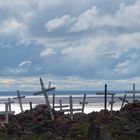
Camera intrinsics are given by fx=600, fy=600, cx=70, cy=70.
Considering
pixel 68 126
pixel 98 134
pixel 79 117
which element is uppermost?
pixel 79 117

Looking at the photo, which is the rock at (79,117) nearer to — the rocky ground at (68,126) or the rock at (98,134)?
the rocky ground at (68,126)

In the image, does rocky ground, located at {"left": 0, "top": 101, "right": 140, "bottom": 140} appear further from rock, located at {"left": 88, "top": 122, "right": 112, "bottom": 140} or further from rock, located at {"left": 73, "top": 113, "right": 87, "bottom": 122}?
rock, located at {"left": 88, "top": 122, "right": 112, "bottom": 140}

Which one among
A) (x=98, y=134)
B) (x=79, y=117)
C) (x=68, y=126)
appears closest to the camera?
(x=98, y=134)

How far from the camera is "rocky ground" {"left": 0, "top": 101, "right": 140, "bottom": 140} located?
31.7 metres

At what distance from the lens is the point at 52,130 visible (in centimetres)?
3394

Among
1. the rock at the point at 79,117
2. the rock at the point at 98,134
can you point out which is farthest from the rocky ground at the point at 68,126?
the rock at the point at 98,134

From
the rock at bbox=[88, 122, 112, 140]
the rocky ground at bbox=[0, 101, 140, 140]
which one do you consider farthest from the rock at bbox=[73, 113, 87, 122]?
the rock at bbox=[88, 122, 112, 140]

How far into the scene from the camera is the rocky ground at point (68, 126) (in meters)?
31.7

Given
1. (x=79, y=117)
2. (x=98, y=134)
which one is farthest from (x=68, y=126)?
(x=98, y=134)

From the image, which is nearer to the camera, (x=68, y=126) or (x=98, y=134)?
(x=98, y=134)

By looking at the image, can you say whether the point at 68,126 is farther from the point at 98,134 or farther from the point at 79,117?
the point at 98,134

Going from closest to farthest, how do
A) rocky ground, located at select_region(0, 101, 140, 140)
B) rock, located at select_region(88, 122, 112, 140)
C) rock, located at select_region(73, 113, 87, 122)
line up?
rock, located at select_region(88, 122, 112, 140) < rocky ground, located at select_region(0, 101, 140, 140) < rock, located at select_region(73, 113, 87, 122)

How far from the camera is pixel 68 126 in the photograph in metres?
34.0

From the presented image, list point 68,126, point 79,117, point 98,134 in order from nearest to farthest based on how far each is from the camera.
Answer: point 98,134 < point 68,126 < point 79,117
